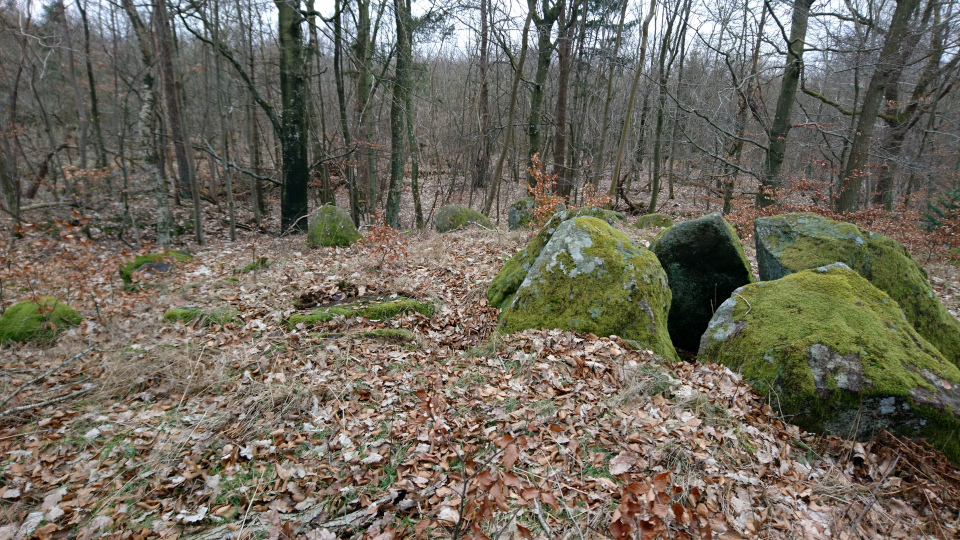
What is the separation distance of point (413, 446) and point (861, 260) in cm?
573

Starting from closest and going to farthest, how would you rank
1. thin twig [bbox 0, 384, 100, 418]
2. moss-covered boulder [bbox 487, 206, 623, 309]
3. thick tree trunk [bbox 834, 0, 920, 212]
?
thin twig [bbox 0, 384, 100, 418], moss-covered boulder [bbox 487, 206, 623, 309], thick tree trunk [bbox 834, 0, 920, 212]

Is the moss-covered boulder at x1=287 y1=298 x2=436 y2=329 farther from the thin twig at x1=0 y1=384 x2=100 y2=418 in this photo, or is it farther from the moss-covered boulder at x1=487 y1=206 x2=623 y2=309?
the thin twig at x1=0 y1=384 x2=100 y2=418

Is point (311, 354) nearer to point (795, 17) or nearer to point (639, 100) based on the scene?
point (795, 17)

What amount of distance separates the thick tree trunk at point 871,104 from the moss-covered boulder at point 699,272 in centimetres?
670

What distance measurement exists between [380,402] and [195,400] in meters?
1.69

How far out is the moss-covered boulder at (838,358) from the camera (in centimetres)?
313

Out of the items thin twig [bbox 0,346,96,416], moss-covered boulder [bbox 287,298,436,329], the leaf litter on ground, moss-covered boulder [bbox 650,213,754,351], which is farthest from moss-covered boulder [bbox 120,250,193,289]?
moss-covered boulder [bbox 650,213,754,351]

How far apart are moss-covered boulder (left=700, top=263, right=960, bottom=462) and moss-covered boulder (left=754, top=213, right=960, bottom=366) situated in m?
1.08

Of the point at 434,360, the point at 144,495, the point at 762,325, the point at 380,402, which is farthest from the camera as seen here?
the point at 434,360

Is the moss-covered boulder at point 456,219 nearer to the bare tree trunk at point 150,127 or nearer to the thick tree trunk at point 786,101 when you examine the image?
the bare tree trunk at point 150,127

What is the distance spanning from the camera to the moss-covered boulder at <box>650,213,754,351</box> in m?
5.44

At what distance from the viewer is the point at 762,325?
3.94 m

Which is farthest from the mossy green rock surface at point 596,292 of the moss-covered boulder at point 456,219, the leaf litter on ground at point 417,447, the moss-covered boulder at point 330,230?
the moss-covered boulder at point 456,219

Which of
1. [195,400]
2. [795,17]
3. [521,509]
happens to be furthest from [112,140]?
[795,17]
